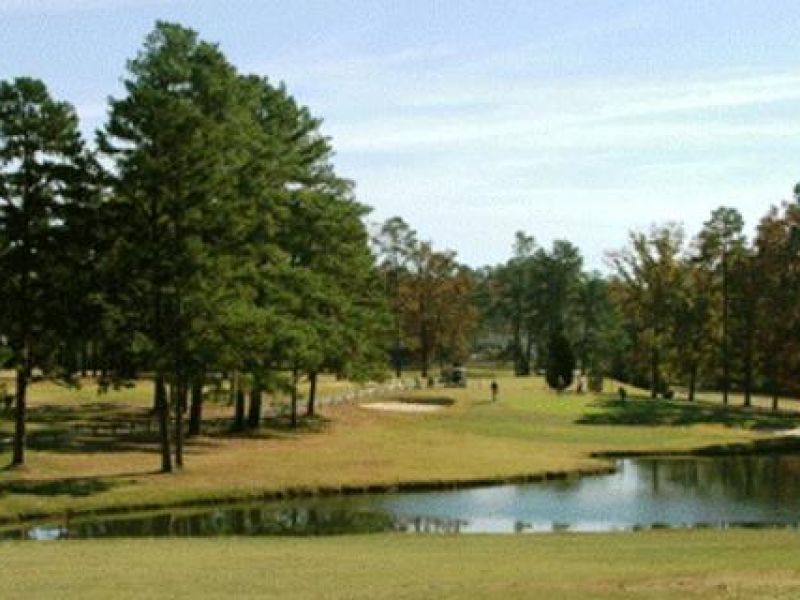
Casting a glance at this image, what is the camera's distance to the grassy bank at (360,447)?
46406 mm

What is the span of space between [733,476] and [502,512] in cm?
1788

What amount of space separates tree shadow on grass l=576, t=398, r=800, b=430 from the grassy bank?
0.11 metres

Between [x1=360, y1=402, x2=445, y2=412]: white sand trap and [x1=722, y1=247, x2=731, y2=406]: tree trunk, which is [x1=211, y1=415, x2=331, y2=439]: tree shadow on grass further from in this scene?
[x1=722, y1=247, x2=731, y2=406]: tree trunk

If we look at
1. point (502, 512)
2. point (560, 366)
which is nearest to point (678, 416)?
point (560, 366)

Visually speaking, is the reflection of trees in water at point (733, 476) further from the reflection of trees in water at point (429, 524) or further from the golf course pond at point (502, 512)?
the reflection of trees in water at point (429, 524)

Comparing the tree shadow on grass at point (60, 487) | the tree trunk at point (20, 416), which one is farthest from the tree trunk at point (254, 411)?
the tree shadow on grass at point (60, 487)

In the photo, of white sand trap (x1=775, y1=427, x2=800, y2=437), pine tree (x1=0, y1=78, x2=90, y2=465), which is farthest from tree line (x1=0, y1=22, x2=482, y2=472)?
white sand trap (x1=775, y1=427, x2=800, y2=437)

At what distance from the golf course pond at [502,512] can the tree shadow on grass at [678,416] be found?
2767 cm

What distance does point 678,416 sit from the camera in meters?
87.8

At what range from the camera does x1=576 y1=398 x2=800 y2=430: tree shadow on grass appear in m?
84.4

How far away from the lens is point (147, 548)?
102 ft

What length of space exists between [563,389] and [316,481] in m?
59.8

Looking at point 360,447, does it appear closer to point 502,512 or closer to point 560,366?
point 502,512

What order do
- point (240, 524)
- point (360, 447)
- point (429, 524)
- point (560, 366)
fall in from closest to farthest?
point (240, 524) < point (429, 524) < point (360, 447) < point (560, 366)
